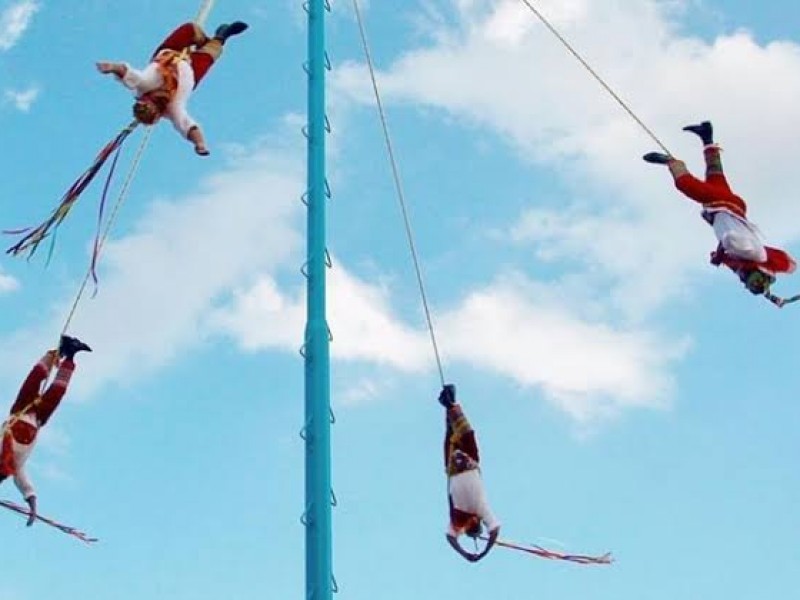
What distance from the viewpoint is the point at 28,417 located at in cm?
830

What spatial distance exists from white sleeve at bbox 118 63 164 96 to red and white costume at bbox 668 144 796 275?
349cm

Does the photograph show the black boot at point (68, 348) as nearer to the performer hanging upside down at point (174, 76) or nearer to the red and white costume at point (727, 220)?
the performer hanging upside down at point (174, 76)

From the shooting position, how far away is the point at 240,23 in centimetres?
880

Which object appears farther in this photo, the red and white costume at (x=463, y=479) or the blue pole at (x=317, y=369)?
the red and white costume at (x=463, y=479)

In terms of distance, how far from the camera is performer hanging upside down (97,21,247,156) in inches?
316

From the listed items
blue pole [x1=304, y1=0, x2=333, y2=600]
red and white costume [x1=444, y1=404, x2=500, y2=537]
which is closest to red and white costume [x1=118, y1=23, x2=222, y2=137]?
blue pole [x1=304, y1=0, x2=333, y2=600]

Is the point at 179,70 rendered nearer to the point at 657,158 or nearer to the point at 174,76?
the point at 174,76

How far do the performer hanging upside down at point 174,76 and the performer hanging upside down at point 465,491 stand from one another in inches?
96.5

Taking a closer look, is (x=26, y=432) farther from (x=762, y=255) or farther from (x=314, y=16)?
(x=762, y=255)

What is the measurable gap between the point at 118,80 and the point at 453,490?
3.32m

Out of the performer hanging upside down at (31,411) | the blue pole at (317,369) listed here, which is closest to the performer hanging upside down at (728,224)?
the blue pole at (317,369)

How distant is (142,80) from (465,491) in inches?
129

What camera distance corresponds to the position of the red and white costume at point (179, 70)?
809cm

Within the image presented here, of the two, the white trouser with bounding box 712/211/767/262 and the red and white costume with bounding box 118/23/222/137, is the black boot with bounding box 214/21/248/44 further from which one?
the white trouser with bounding box 712/211/767/262
